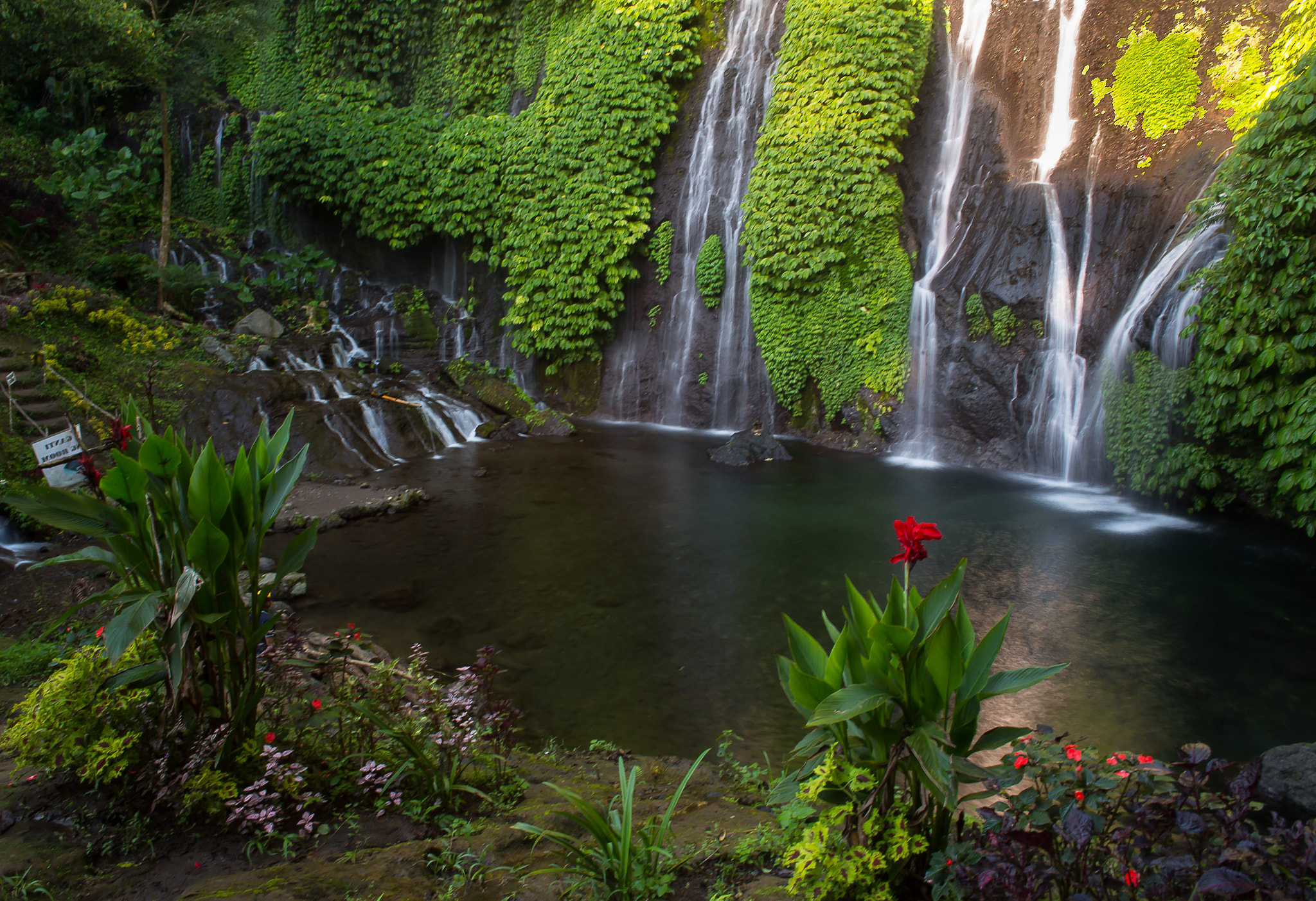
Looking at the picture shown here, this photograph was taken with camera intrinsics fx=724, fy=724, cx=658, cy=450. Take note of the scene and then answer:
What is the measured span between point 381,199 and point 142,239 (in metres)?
5.25

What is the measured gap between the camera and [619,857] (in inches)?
85.4

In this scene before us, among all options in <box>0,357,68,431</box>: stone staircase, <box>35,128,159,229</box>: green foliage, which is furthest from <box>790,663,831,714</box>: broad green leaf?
<box>35,128,159,229</box>: green foliage

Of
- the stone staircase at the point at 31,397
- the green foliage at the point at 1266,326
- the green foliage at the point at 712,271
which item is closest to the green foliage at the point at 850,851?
the green foliage at the point at 1266,326

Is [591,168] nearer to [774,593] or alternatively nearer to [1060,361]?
[1060,361]

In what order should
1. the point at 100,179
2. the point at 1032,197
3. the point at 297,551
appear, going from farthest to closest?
the point at 100,179, the point at 1032,197, the point at 297,551

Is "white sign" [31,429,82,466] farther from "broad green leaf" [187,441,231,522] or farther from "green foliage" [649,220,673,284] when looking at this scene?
"green foliage" [649,220,673,284]

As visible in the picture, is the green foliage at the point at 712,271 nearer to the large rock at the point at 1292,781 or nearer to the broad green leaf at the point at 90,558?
the large rock at the point at 1292,781

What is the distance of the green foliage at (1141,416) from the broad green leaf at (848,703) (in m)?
8.14

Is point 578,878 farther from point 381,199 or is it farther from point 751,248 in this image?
point 381,199

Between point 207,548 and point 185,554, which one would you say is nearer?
point 207,548

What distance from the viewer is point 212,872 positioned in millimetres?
2164

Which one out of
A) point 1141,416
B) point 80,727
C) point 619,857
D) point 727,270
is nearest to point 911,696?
point 619,857

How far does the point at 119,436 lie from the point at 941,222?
12143 mm

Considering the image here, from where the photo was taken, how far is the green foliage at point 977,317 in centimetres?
1080
